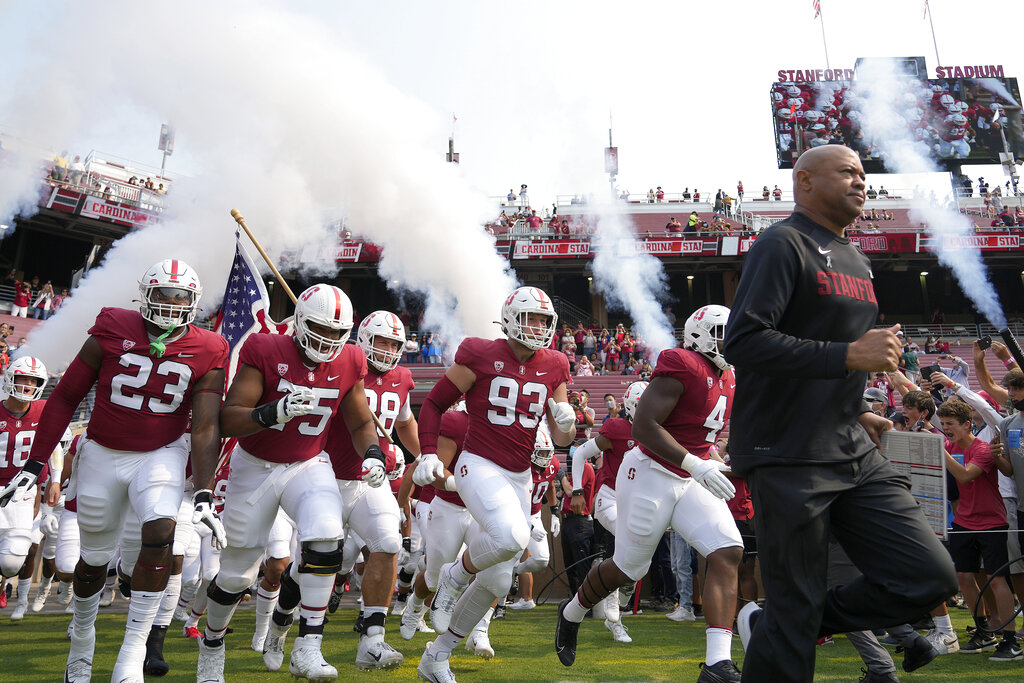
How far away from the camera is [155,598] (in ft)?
13.8

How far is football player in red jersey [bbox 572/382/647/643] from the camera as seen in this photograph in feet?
22.8

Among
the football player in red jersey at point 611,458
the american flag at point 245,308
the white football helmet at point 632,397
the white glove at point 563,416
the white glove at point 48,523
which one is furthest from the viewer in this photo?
the american flag at point 245,308

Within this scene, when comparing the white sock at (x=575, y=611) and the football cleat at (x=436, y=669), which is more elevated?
the white sock at (x=575, y=611)

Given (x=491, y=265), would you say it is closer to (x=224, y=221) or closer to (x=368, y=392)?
(x=224, y=221)

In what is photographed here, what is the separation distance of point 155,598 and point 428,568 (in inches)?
88.8

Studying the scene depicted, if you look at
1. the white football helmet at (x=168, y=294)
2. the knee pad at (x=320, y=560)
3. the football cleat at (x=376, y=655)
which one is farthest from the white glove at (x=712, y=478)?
the white football helmet at (x=168, y=294)

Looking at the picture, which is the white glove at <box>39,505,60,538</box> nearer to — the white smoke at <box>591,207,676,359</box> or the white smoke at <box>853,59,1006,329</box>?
the white smoke at <box>591,207,676,359</box>

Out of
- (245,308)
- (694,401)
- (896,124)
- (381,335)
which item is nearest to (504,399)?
(694,401)

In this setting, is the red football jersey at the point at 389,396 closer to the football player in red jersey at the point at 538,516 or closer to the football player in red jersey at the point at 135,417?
the football player in red jersey at the point at 538,516

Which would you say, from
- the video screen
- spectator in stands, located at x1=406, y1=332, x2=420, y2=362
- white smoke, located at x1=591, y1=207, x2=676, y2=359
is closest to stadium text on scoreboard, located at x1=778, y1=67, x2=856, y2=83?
the video screen

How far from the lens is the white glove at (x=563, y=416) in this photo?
17.1 feet

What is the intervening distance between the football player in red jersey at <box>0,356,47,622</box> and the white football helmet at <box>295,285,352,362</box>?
13.4 ft

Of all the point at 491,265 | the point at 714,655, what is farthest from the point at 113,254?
the point at 714,655

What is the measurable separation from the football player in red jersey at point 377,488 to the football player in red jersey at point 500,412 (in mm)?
443
